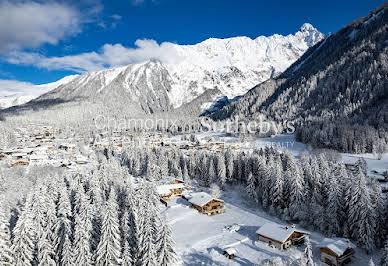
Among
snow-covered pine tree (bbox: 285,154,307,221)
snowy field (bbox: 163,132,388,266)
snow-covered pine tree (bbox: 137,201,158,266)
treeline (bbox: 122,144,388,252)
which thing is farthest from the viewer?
snow-covered pine tree (bbox: 285,154,307,221)

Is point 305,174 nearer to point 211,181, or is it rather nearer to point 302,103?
point 211,181

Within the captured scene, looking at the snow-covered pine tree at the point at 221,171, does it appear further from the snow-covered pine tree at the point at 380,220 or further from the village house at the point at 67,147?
the village house at the point at 67,147

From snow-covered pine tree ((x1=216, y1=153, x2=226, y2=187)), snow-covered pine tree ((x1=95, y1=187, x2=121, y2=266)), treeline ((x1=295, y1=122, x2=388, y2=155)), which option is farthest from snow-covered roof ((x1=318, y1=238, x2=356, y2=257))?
treeline ((x1=295, y1=122, x2=388, y2=155))

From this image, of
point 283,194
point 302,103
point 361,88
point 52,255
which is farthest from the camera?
point 302,103

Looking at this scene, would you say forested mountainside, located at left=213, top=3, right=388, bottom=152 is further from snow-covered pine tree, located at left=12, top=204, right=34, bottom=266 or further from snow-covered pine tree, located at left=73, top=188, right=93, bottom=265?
snow-covered pine tree, located at left=12, top=204, right=34, bottom=266

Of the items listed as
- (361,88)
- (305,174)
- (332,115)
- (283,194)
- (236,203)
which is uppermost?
(361,88)

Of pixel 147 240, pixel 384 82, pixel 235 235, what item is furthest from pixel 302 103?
pixel 147 240
